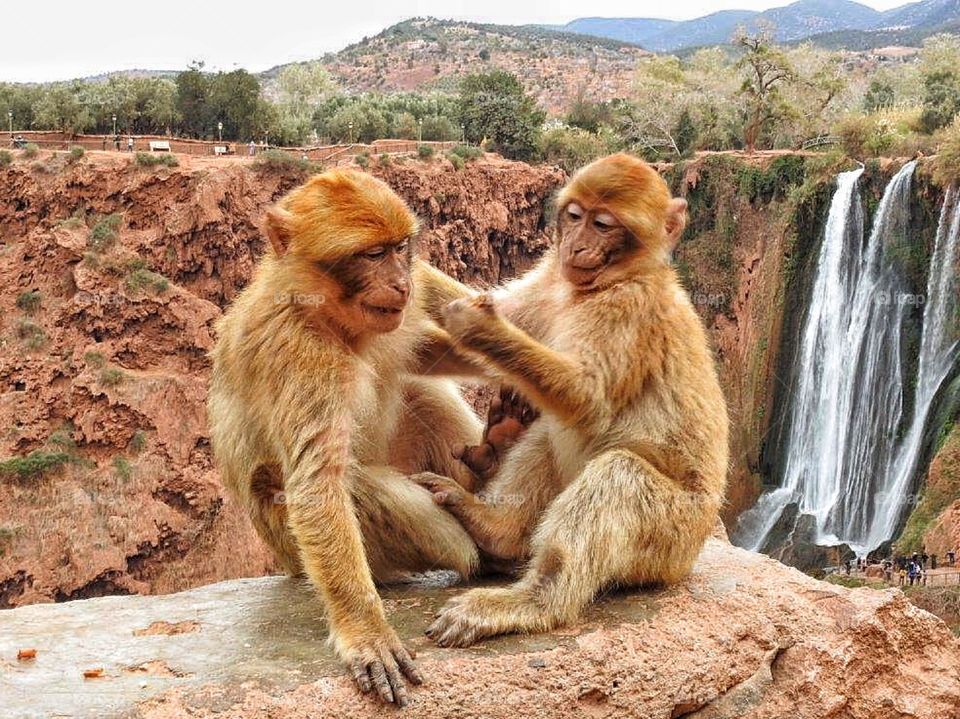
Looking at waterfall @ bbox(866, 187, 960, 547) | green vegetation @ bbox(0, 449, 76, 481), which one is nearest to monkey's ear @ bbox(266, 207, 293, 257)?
waterfall @ bbox(866, 187, 960, 547)

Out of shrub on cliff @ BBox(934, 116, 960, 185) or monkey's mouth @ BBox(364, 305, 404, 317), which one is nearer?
monkey's mouth @ BBox(364, 305, 404, 317)

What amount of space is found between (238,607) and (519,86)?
177ft

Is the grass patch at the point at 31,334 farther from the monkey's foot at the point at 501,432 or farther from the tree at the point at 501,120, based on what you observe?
the monkey's foot at the point at 501,432

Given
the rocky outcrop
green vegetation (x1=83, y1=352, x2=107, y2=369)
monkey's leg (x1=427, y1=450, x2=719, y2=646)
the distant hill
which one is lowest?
green vegetation (x1=83, y1=352, x2=107, y2=369)

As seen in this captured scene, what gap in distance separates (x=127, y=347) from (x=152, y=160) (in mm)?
7939

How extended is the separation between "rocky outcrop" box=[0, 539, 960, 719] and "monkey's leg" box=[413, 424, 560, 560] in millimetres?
414

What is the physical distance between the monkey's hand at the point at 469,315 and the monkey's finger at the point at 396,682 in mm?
1676

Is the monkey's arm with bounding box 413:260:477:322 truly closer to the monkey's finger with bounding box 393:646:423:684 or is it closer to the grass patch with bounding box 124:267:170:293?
the monkey's finger with bounding box 393:646:423:684

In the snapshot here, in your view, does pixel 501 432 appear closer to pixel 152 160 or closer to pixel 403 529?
pixel 403 529

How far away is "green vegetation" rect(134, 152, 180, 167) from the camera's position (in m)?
40.7

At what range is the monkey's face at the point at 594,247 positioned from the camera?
5.54 meters

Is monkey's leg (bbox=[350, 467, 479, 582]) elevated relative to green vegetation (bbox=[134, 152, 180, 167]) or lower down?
lower down

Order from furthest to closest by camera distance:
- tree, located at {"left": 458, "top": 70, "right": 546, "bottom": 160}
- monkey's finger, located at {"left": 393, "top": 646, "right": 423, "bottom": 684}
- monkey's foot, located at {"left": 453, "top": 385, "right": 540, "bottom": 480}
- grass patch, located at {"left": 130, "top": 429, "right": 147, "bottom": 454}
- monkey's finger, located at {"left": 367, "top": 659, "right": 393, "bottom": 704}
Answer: tree, located at {"left": 458, "top": 70, "right": 546, "bottom": 160} < grass patch, located at {"left": 130, "top": 429, "right": 147, "bottom": 454} < monkey's foot, located at {"left": 453, "top": 385, "right": 540, "bottom": 480} < monkey's finger, located at {"left": 393, "top": 646, "right": 423, "bottom": 684} < monkey's finger, located at {"left": 367, "top": 659, "right": 393, "bottom": 704}

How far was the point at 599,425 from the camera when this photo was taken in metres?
5.46
